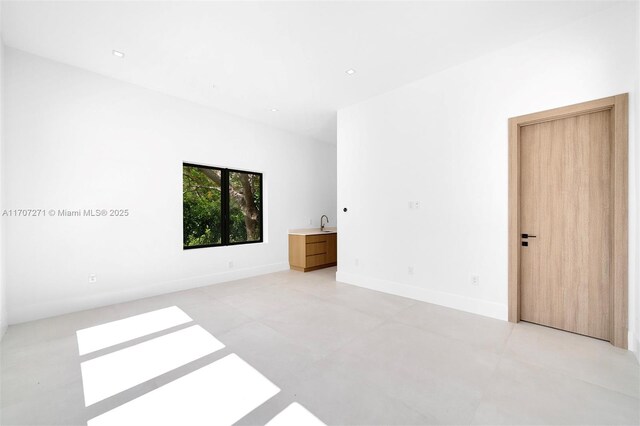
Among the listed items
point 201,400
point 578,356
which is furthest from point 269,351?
point 578,356

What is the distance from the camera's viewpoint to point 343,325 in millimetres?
2881

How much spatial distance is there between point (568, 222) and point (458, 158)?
129 centimetres

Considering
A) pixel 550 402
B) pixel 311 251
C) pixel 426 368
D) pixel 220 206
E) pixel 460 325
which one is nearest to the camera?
pixel 550 402

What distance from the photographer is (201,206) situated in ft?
15.6

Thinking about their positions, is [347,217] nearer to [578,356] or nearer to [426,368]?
[426,368]

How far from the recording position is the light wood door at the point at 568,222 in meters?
2.53

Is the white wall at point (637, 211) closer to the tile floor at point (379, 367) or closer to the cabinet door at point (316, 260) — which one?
the tile floor at point (379, 367)

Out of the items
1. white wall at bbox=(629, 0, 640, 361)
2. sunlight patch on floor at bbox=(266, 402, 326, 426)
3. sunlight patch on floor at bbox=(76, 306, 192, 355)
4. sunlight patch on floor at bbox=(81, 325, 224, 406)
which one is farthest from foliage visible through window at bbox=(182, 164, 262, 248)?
white wall at bbox=(629, 0, 640, 361)

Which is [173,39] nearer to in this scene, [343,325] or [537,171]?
[343,325]

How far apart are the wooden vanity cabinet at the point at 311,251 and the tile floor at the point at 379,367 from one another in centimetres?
212

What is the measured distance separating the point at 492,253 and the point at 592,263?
820 millimetres

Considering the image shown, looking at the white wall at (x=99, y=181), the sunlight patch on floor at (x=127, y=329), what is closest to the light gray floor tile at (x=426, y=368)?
the sunlight patch on floor at (x=127, y=329)

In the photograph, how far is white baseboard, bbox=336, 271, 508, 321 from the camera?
3.07 m

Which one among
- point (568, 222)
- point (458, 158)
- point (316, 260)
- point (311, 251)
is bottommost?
point (316, 260)
